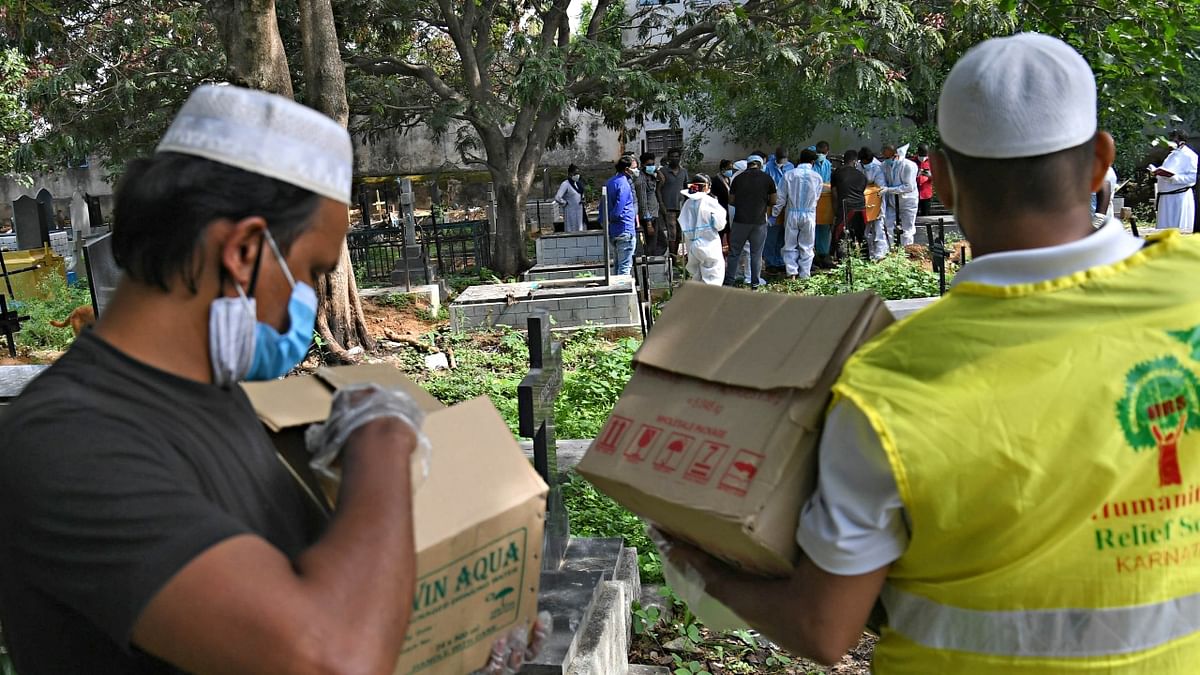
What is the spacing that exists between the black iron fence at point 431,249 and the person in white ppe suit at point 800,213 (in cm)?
501

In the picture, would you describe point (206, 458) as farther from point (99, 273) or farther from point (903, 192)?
point (903, 192)

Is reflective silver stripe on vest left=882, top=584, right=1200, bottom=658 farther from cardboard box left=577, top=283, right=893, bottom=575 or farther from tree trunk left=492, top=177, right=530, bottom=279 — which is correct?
tree trunk left=492, top=177, right=530, bottom=279

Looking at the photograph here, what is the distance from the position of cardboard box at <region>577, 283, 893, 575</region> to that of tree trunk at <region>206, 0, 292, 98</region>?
289 inches

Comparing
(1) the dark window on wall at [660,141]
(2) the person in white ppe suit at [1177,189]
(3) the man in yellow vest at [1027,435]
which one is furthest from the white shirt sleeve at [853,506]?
(1) the dark window on wall at [660,141]

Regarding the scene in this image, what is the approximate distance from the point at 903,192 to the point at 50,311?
12.3 m

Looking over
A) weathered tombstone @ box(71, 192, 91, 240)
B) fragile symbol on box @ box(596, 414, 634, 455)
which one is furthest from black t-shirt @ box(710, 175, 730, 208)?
fragile symbol on box @ box(596, 414, 634, 455)

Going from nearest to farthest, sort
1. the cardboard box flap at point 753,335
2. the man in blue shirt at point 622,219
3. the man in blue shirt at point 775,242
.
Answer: the cardboard box flap at point 753,335 → the man in blue shirt at point 622,219 → the man in blue shirt at point 775,242

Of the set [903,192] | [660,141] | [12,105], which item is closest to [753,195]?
[903,192]

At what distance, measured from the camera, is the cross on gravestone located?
3342 millimetres

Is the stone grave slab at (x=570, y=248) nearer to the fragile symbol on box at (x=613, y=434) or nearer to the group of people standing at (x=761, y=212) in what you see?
the group of people standing at (x=761, y=212)

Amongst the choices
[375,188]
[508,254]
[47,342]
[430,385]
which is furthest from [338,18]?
[375,188]

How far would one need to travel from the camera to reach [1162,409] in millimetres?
1385

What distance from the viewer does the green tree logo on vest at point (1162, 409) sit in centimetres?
136

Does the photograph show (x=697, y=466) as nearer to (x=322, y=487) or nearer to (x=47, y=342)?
(x=322, y=487)
